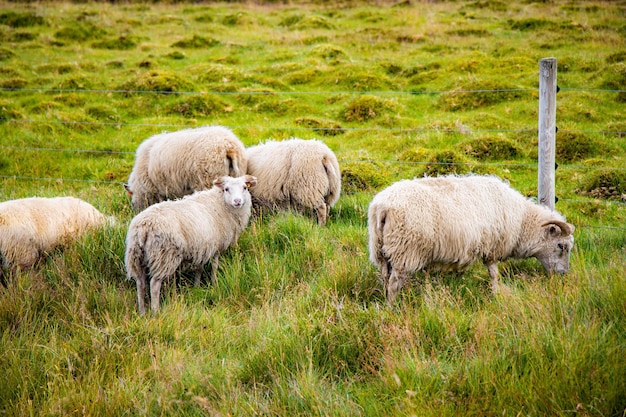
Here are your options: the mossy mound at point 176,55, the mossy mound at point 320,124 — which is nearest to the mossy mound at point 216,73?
the mossy mound at point 176,55

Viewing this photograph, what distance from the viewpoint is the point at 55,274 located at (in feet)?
19.6

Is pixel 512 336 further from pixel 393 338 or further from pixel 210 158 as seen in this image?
pixel 210 158

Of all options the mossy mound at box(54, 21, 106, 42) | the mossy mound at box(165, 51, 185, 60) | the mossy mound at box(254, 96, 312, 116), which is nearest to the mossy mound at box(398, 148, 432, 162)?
the mossy mound at box(254, 96, 312, 116)

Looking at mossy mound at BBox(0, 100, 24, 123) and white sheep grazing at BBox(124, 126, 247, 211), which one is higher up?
mossy mound at BBox(0, 100, 24, 123)

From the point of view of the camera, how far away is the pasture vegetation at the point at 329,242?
12.1 feet

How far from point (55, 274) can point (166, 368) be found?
2563mm

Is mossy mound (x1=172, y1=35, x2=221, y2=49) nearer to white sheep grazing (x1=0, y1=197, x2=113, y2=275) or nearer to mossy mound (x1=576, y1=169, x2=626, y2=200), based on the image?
white sheep grazing (x1=0, y1=197, x2=113, y2=275)

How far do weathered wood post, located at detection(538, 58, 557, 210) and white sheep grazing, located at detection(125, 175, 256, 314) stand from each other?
341 centimetres

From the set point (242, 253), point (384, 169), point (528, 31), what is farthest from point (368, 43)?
point (242, 253)

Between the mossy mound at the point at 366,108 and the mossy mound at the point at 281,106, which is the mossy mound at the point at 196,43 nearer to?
the mossy mound at the point at 281,106

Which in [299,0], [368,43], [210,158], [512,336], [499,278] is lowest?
[499,278]

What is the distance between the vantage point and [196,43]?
19109 mm

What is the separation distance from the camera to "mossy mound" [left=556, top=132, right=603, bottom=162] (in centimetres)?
984

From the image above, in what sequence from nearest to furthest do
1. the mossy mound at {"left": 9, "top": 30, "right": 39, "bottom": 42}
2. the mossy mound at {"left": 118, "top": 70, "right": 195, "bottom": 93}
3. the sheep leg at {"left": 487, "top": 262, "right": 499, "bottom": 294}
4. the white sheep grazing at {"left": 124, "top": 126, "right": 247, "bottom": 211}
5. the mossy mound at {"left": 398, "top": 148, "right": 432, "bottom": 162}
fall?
the sheep leg at {"left": 487, "top": 262, "right": 499, "bottom": 294} < the white sheep grazing at {"left": 124, "top": 126, "right": 247, "bottom": 211} < the mossy mound at {"left": 398, "top": 148, "right": 432, "bottom": 162} < the mossy mound at {"left": 118, "top": 70, "right": 195, "bottom": 93} < the mossy mound at {"left": 9, "top": 30, "right": 39, "bottom": 42}
